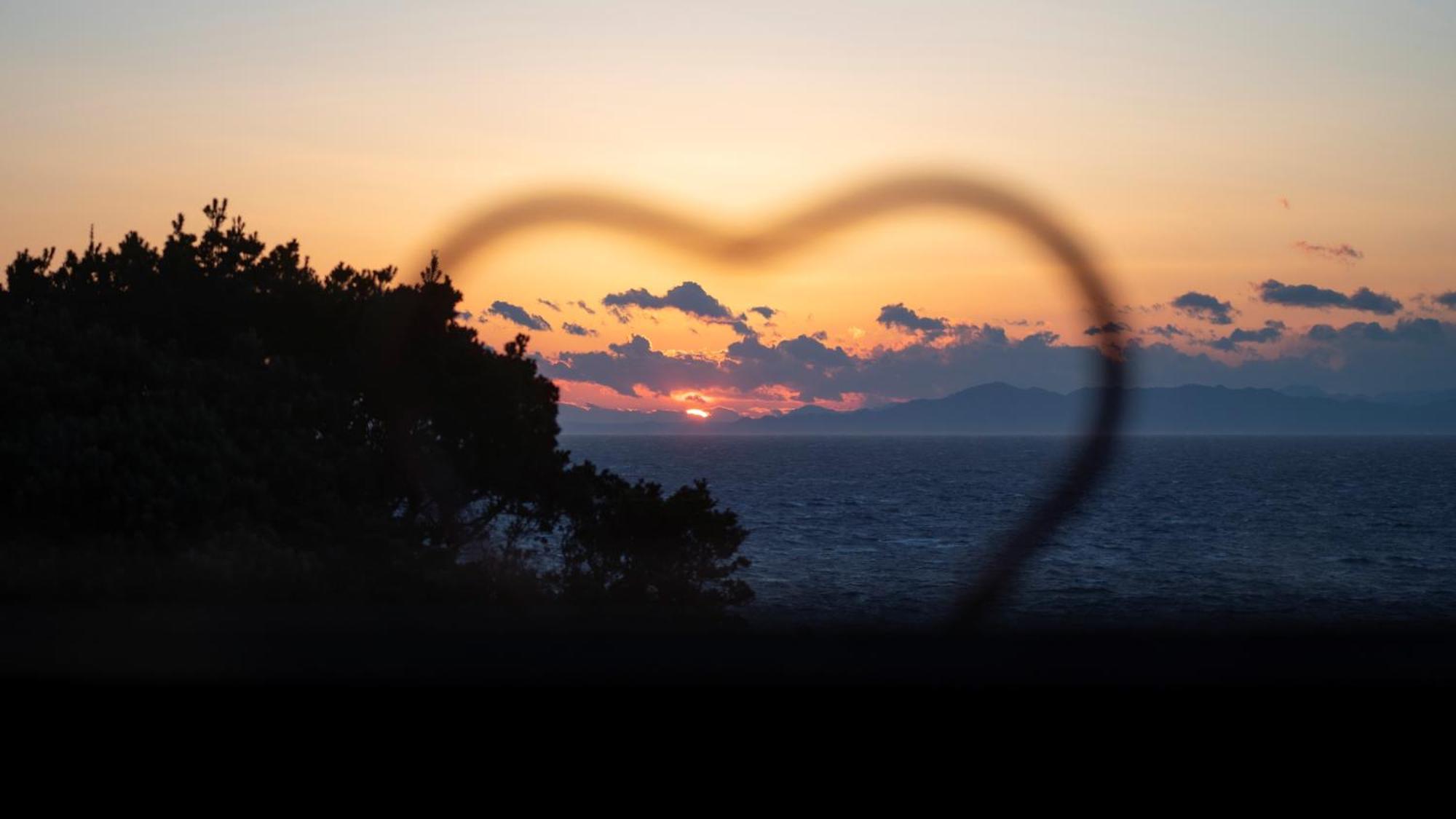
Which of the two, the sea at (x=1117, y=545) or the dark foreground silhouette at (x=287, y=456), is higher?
the dark foreground silhouette at (x=287, y=456)

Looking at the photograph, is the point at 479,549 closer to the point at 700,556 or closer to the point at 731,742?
the point at 700,556

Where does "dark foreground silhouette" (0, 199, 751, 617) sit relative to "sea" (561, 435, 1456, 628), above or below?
above

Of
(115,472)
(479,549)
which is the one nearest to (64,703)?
(115,472)

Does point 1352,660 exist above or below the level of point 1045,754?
above

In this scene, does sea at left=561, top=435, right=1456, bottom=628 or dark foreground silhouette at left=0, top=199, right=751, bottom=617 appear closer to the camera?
dark foreground silhouette at left=0, top=199, right=751, bottom=617

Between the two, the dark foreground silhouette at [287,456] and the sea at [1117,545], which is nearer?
the dark foreground silhouette at [287,456]
